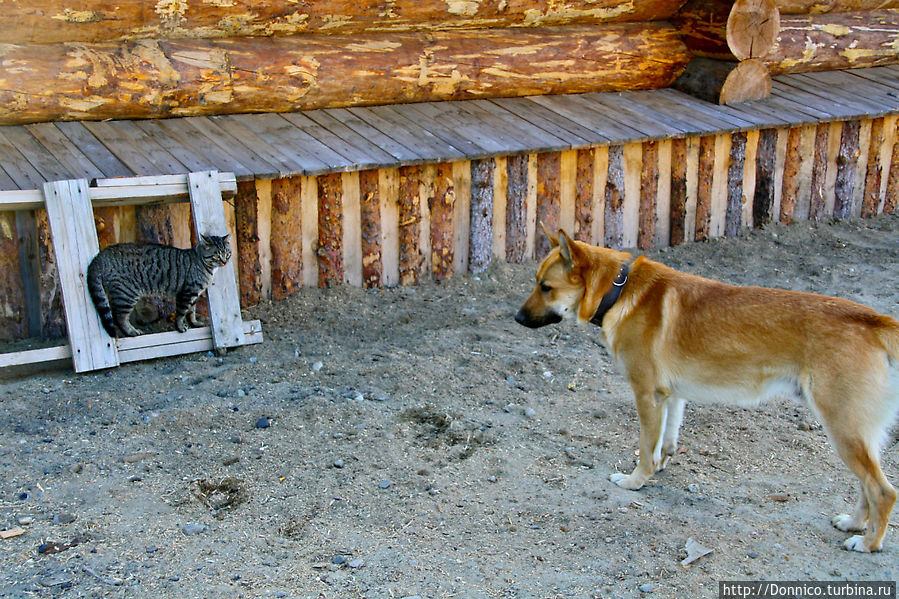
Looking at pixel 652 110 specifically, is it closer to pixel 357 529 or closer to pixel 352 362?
pixel 352 362

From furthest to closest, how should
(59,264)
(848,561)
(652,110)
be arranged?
1. (652,110)
2. (59,264)
3. (848,561)

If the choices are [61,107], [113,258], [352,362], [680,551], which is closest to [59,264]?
[113,258]

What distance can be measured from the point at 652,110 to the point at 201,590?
20.8 ft

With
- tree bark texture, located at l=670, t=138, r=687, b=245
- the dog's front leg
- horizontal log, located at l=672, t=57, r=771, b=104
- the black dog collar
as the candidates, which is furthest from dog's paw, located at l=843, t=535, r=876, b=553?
horizontal log, located at l=672, t=57, r=771, b=104

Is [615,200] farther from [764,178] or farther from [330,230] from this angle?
[330,230]

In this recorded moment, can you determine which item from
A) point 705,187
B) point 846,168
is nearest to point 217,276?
point 705,187

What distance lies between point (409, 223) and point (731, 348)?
139 inches

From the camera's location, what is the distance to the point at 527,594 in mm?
3707

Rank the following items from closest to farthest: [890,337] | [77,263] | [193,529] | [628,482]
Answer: [890,337]
[193,529]
[628,482]
[77,263]

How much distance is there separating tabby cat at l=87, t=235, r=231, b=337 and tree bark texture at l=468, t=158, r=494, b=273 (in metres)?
2.18

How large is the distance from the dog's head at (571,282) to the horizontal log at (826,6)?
584 centimetres

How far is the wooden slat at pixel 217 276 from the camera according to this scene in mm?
6098

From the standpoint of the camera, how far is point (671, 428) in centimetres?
481

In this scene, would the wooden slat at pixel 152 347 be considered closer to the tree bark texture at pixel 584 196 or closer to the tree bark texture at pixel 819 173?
the tree bark texture at pixel 584 196
